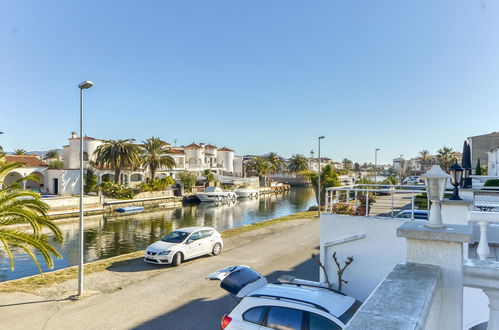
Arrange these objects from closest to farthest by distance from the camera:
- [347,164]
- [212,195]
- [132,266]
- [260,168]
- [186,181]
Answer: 1. [132,266]
2. [212,195]
3. [186,181]
4. [260,168]
5. [347,164]

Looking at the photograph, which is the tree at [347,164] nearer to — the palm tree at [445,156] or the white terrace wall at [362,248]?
the palm tree at [445,156]

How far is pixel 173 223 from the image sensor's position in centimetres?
3341

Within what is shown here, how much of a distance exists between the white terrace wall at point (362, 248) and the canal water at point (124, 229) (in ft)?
47.2

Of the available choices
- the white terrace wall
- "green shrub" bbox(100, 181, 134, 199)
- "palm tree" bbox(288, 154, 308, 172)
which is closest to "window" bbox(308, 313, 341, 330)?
the white terrace wall

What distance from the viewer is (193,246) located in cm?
1437

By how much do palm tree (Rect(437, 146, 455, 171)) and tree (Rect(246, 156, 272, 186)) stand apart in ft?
127

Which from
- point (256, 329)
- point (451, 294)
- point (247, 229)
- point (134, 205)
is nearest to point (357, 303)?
point (256, 329)

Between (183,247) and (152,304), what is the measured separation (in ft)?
14.2

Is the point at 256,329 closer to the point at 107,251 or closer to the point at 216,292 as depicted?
the point at 216,292

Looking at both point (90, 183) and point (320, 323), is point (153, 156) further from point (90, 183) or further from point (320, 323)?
point (320, 323)

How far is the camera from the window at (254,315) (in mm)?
5902

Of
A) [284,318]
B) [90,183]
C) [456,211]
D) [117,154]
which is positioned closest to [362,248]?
[456,211]

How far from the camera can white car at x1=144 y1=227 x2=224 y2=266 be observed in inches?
530

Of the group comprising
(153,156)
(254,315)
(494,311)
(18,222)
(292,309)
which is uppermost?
(153,156)
